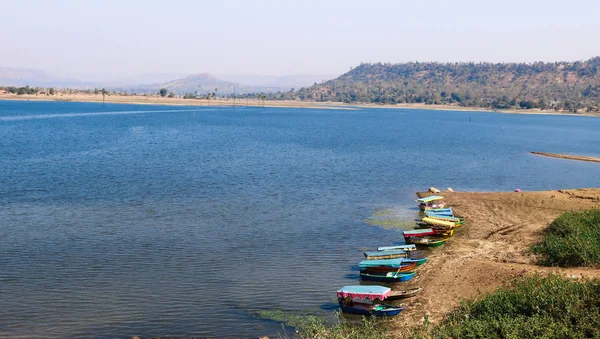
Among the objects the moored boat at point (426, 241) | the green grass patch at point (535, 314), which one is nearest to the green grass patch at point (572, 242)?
the moored boat at point (426, 241)

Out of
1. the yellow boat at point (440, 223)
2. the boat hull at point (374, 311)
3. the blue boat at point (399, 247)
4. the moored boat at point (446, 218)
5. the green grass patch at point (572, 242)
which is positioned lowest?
the boat hull at point (374, 311)

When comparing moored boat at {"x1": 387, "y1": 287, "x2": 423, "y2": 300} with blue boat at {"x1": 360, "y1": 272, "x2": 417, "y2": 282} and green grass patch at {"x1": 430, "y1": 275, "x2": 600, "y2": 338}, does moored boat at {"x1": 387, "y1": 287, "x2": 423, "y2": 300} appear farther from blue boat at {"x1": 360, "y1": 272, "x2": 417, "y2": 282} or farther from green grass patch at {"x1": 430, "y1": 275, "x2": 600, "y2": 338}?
green grass patch at {"x1": 430, "y1": 275, "x2": 600, "y2": 338}

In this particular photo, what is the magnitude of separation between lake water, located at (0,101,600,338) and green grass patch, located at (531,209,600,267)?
8556mm

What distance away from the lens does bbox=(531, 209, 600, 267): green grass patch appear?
22.7m

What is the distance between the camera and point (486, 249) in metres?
28.7

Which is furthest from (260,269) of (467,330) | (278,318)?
(467,330)

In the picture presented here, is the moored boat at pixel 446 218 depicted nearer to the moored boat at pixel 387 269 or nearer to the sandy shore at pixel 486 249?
the sandy shore at pixel 486 249

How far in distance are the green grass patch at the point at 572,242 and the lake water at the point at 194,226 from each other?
8.56m

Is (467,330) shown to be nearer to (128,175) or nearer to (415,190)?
(415,190)

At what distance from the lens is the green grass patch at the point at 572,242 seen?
22703 mm

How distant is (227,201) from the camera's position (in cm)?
3988

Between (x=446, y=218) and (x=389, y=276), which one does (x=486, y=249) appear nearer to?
(x=446, y=218)

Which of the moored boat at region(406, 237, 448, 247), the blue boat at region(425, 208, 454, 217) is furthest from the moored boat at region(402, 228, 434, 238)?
the blue boat at region(425, 208, 454, 217)

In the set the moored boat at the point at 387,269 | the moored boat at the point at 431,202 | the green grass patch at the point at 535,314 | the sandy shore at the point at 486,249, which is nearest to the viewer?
the green grass patch at the point at 535,314
